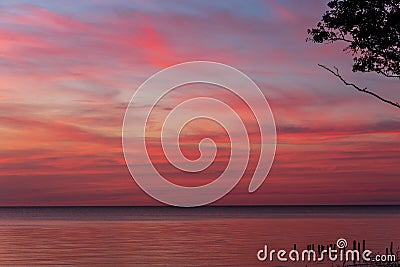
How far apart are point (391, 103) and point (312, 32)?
448 cm

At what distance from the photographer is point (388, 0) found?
2877cm
